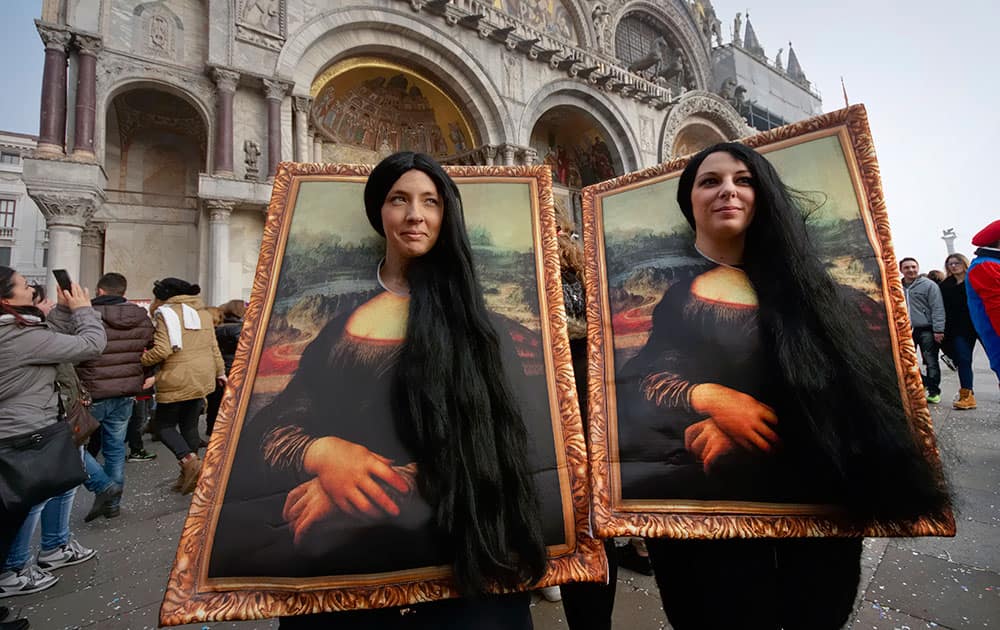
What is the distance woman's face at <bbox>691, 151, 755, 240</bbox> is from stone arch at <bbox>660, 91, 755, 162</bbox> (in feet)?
59.1

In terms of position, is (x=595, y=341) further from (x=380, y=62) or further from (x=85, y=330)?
(x=380, y=62)

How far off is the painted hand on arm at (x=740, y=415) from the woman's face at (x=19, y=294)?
3445 mm

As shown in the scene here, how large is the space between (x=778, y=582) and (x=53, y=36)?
13292 mm

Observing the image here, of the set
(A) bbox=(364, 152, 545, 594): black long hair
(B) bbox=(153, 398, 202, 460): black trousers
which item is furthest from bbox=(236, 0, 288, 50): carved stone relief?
(A) bbox=(364, 152, 545, 594): black long hair

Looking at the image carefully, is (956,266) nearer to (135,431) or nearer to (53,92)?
(135,431)

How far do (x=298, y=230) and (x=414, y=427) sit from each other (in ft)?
2.61

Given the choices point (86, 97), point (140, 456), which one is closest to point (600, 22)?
point (86, 97)

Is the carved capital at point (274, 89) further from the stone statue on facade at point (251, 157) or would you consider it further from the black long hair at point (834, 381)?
the black long hair at point (834, 381)

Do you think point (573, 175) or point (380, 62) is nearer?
point (380, 62)

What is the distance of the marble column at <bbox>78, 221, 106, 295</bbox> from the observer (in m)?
10.6

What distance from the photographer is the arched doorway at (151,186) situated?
11117 millimetres

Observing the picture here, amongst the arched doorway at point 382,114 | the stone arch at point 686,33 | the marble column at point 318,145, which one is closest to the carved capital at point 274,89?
the arched doorway at point 382,114

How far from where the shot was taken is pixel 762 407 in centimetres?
110

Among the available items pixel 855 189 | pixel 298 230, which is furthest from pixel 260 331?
pixel 855 189
